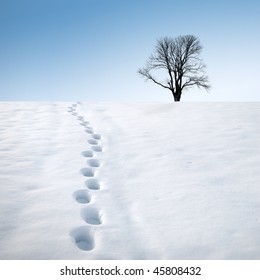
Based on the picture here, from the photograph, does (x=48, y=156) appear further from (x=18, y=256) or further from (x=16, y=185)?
(x=18, y=256)

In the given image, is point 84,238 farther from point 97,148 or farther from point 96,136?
point 96,136

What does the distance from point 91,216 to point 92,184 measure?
62 cm

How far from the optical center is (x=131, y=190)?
109 inches

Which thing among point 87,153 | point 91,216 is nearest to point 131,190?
point 91,216

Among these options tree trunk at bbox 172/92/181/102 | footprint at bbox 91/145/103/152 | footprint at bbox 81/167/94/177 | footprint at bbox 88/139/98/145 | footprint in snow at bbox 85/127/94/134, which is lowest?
tree trunk at bbox 172/92/181/102

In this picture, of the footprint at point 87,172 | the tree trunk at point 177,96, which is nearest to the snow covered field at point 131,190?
the footprint at point 87,172

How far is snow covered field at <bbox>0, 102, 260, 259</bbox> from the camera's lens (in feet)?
6.34

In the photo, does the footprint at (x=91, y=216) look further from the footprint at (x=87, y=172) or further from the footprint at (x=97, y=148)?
the footprint at (x=97, y=148)

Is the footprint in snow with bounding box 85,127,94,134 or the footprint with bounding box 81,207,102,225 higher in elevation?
the footprint in snow with bounding box 85,127,94,134

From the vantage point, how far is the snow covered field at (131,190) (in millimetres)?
Result: 1933

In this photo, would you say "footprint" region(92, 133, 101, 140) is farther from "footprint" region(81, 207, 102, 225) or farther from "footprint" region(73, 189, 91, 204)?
"footprint" region(81, 207, 102, 225)

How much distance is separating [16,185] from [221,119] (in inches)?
165

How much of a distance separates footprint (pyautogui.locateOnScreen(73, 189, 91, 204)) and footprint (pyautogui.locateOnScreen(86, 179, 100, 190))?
15cm

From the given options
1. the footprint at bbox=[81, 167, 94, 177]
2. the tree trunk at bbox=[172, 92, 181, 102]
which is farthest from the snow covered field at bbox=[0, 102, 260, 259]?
the tree trunk at bbox=[172, 92, 181, 102]
